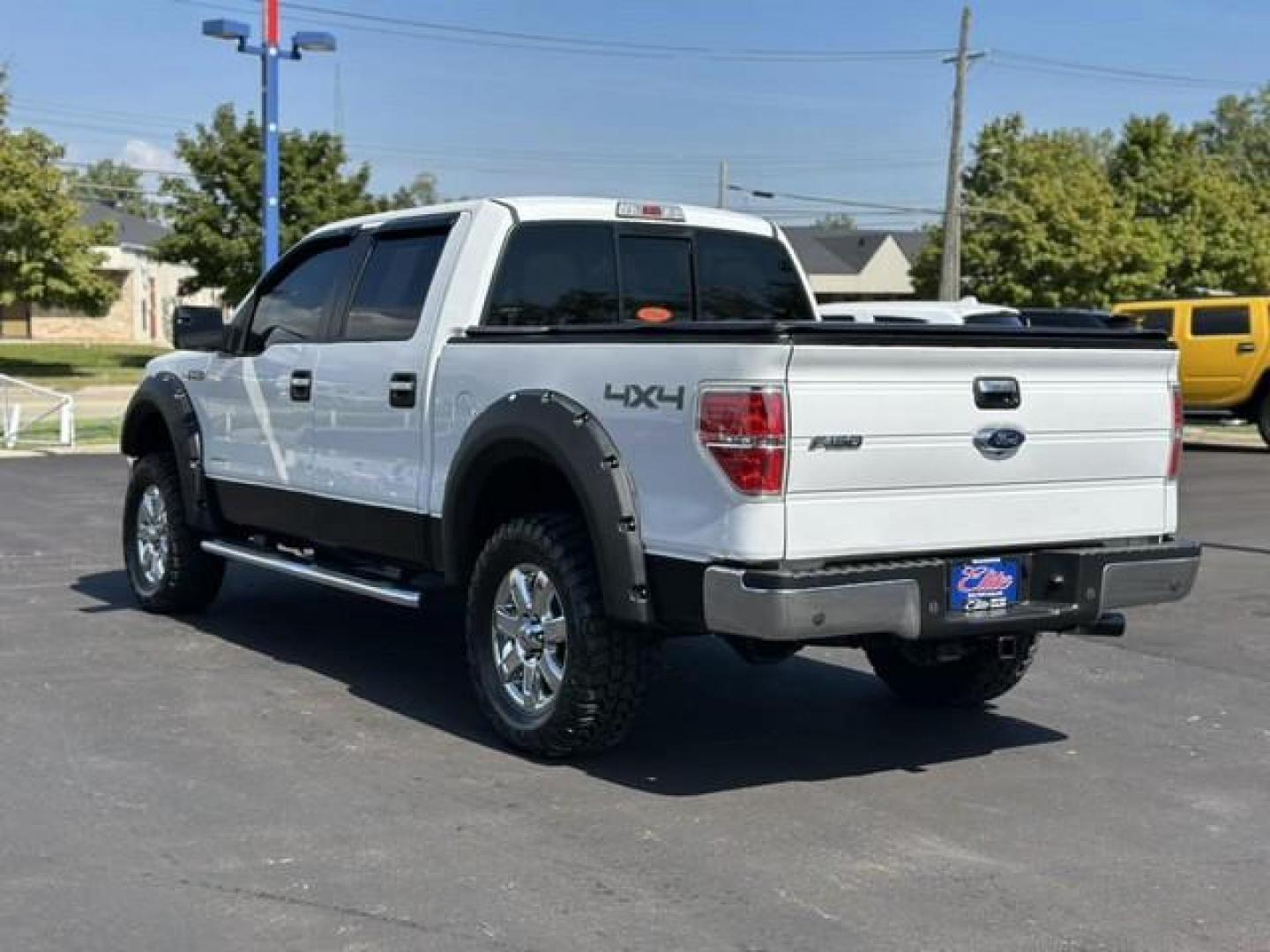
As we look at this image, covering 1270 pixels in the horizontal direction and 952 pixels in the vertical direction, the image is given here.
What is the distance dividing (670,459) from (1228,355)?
19145 millimetres

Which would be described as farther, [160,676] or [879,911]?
[160,676]

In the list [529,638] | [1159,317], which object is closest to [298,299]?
[529,638]

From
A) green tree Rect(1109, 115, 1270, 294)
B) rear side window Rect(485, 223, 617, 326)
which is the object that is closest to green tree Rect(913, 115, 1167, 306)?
green tree Rect(1109, 115, 1270, 294)

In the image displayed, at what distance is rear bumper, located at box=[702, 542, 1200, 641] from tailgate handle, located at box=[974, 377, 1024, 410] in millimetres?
535

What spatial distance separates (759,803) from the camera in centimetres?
526

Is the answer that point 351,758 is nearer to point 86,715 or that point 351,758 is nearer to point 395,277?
point 86,715

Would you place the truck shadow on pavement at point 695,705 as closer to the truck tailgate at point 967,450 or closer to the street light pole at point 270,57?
the truck tailgate at point 967,450

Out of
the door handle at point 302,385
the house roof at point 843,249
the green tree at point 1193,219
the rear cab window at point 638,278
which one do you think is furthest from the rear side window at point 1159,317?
the house roof at point 843,249

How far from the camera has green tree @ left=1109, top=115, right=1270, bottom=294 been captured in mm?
48938

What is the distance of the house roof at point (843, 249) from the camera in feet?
283

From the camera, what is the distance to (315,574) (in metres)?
6.96

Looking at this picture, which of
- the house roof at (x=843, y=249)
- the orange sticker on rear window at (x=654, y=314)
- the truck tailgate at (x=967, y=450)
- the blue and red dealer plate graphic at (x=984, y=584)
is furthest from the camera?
the house roof at (x=843, y=249)

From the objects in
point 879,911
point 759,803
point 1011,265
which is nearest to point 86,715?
point 759,803

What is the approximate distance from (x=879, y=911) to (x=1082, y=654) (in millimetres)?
4067
